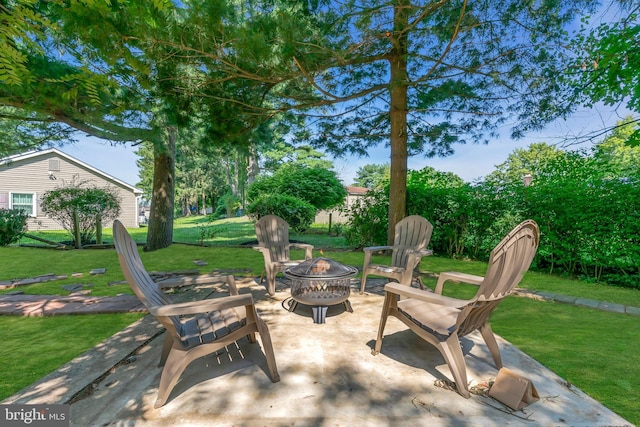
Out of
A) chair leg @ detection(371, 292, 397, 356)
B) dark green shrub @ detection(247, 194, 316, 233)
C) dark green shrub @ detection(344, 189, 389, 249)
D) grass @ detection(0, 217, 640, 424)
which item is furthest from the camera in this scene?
dark green shrub @ detection(247, 194, 316, 233)

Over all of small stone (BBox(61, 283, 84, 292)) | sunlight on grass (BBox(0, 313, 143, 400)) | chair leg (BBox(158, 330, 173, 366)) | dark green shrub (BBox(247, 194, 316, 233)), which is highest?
dark green shrub (BBox(247, 194, 316, 233))

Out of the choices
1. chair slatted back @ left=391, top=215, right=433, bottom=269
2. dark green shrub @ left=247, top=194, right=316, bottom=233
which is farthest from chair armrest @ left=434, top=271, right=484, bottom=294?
dark green shrub @ left=247, top=194, right=316, bottom=233

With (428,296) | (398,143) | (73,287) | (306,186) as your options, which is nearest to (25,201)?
(306,186)

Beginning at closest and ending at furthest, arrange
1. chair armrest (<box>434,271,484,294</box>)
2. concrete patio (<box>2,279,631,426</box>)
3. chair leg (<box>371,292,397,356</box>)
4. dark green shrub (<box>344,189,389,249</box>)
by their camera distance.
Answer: concrete patio (<box>2,279,631,426</box>) → chair leg (<box>371,292,397,356</box>) → chair armrest (<box>434,271,484,294</box>) → dark green shrub (<box>344,189,389,249</box>)

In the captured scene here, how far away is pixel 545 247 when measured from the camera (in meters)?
5.11

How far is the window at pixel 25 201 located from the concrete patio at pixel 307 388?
1616 centimetres

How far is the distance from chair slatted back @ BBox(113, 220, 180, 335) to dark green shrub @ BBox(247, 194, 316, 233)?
7.28 metres

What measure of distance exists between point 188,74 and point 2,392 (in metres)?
4.09

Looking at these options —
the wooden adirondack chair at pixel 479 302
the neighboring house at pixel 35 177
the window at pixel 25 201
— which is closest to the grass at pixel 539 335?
the wooden adirondack chair at pixel 479 302

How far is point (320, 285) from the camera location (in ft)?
10.5

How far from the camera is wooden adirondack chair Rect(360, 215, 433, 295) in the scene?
3.48m

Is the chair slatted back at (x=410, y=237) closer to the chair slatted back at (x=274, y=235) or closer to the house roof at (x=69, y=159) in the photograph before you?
the chair slatted back at (x=274, y=235)

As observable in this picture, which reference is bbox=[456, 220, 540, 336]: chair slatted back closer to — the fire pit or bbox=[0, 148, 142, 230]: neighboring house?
the fire pit

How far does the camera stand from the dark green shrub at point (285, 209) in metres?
9.50
